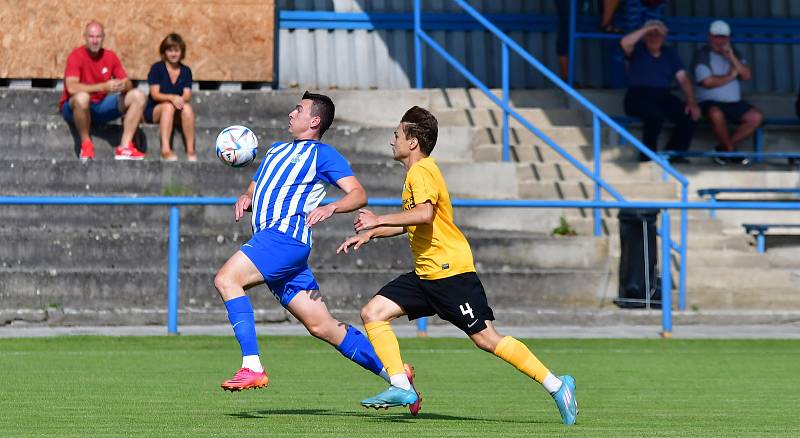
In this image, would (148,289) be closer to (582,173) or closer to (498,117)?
(582,173)

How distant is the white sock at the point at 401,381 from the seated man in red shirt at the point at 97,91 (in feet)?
28.7

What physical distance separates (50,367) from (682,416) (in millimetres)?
4548

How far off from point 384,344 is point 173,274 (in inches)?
232

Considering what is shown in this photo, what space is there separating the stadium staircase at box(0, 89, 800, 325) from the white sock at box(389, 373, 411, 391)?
6328 millimetres

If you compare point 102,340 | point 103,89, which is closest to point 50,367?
point 102,340

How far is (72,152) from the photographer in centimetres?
1686

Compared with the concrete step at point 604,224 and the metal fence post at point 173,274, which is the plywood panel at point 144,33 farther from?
the metal fence post at point 173,274

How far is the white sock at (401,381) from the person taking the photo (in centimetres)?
809

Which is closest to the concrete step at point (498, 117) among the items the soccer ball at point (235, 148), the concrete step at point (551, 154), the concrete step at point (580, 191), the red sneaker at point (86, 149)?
the concrete step at point (551, 154)

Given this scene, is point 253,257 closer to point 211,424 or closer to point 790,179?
point 211,424

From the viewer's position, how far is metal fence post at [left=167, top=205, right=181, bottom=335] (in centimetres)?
1379

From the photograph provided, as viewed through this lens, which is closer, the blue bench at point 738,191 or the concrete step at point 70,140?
the concrete step at point 70,140

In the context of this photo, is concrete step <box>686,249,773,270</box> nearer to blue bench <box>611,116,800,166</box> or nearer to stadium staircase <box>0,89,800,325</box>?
stadium staircase <box>0,89,800,325</box>

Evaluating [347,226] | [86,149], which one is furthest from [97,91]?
[347,226]
